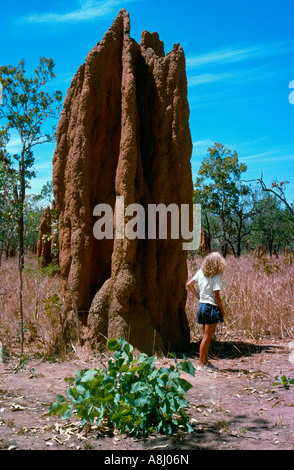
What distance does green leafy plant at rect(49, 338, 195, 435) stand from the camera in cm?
363

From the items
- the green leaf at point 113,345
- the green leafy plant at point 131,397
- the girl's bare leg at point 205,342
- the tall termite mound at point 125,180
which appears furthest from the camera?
the tall termite mound at point 125,180

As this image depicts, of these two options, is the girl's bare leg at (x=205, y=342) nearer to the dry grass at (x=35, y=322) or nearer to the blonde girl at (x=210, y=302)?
the blonde girl at (x=210, y=302)

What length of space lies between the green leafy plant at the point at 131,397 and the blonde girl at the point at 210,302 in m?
2.11

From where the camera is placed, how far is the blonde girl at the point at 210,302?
19.1ft

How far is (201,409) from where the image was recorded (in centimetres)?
449

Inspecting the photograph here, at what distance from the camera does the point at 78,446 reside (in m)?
3.61

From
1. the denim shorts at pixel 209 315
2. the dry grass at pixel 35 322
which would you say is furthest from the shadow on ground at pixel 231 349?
the dry grass at pixel 35 322

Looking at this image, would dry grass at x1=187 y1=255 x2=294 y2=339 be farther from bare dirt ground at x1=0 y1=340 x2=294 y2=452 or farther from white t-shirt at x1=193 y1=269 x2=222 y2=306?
white t-shirt at x1=193 y1=269 x2=222 y2=306

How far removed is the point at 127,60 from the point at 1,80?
12050mm

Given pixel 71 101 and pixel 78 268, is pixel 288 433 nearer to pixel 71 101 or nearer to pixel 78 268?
pixel 78 268

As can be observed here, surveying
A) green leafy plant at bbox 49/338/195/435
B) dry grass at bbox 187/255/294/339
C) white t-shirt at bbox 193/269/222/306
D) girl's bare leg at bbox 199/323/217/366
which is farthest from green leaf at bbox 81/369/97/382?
dry grass at bbox 187/255/294/339

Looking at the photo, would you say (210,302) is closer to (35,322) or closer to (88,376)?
(88,376)

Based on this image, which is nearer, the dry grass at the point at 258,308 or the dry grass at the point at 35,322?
the dry grass at the point at 35,322
